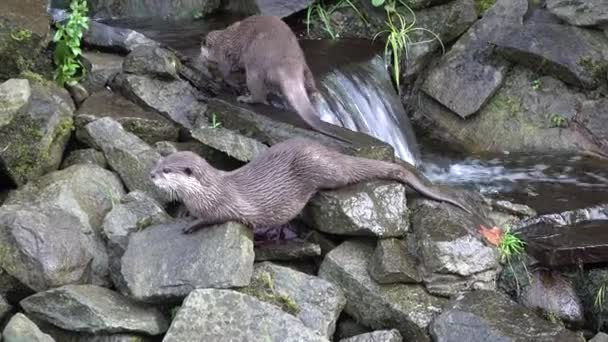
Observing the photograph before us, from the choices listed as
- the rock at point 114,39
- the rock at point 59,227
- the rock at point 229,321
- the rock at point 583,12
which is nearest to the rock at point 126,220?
the rock at point 59,227

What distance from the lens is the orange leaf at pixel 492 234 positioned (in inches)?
168

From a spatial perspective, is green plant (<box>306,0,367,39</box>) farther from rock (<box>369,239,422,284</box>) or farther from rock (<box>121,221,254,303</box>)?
rock (<box>121,221,254,303</box>)

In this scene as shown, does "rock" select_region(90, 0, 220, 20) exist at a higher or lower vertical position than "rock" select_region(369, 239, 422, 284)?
higher

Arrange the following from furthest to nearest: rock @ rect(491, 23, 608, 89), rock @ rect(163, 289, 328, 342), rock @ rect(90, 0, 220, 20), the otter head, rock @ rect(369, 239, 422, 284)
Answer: rock @ rect(90, 0, 220, 20) < rock @ rect(491, 23, 608, 89) < rock @ rect(369, 239, 422, 284) < the otter head < rock @ rect(163, 289, 328, 342)

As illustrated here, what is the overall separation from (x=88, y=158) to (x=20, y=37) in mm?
875

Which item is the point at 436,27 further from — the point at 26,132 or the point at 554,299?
the point at 26,132

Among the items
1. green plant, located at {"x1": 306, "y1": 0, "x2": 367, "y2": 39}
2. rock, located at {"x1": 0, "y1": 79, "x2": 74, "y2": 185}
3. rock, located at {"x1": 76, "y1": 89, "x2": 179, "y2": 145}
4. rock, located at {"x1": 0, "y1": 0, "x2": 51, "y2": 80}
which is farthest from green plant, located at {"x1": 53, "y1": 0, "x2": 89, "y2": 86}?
green plant, located at {"x1": 306, "y1": 0, "x2": 367, "y2": 39}

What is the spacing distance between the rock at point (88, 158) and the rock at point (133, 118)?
135 millimetres

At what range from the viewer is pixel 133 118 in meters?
4.85

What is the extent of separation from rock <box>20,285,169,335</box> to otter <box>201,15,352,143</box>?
1581 mm

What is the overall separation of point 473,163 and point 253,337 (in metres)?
2.64

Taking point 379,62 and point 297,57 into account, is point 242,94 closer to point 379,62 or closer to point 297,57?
point 297,57

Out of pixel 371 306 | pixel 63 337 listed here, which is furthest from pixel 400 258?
pixel 63 337

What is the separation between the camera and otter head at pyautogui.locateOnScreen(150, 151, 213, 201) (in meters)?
3.82
